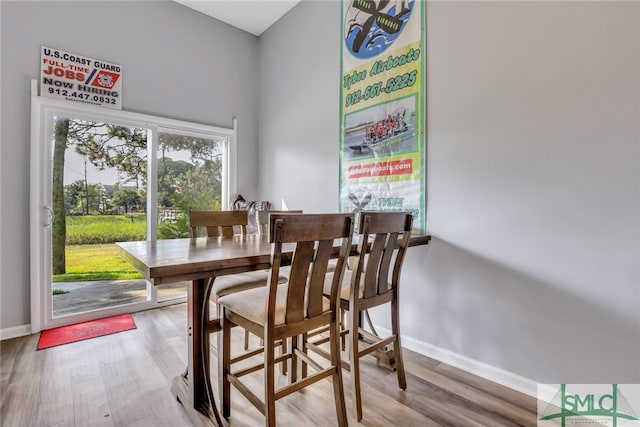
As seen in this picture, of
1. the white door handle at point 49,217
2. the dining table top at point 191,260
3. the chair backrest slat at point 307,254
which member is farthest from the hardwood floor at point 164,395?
the white door handle at point 49,217

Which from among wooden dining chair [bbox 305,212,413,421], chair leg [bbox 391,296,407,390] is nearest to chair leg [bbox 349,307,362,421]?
wooden dining chair [bbox 305,212,413,421]

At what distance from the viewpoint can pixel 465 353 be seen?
1.97 m

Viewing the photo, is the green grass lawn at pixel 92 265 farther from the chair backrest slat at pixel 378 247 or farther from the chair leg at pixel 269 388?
the chair backrest slat at pixel 378 247

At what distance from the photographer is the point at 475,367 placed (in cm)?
192

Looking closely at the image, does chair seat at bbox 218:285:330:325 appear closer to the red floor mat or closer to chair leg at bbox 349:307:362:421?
chair leg at bbox 349:307:362:421

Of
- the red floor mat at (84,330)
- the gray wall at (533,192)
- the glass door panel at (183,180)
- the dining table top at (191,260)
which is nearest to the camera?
the dining table top at (191,260)

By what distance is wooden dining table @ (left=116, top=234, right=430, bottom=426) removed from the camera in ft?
3.92

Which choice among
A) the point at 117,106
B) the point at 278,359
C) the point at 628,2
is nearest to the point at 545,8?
the point at 628,2

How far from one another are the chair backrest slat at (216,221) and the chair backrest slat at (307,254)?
112 centimetres

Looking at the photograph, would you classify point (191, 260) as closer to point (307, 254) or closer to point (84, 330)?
point (307, 254)

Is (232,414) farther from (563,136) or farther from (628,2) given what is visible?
(628,2)

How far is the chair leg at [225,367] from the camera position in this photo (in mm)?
1456

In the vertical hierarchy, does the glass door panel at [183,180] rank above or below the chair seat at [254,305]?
above

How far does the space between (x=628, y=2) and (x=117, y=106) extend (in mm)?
3633
